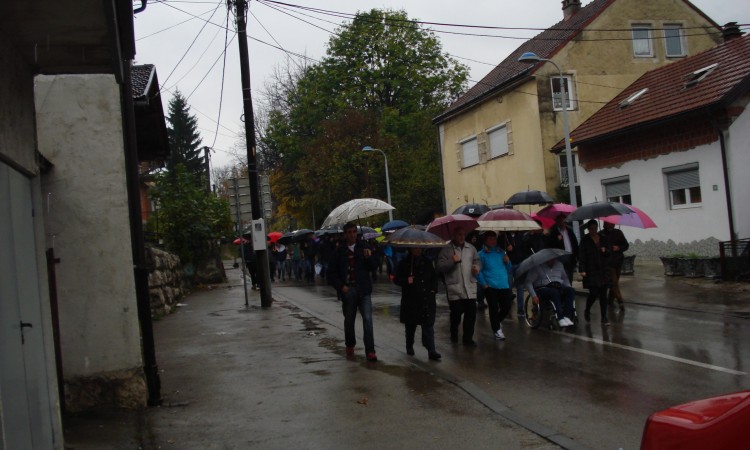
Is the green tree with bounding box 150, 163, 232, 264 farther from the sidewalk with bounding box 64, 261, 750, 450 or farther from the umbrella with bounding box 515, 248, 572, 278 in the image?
the umbrella with bounding box 515, 248, 572, 278

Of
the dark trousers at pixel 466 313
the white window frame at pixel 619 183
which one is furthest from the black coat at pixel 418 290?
the white window frame at pixel 619 183

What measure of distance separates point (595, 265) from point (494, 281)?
6.99 feet

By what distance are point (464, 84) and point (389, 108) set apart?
20.4 feet

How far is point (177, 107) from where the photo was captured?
73.6m

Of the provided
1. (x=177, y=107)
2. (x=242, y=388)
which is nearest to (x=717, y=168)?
(x=242, y=388)

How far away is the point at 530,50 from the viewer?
3344 cm

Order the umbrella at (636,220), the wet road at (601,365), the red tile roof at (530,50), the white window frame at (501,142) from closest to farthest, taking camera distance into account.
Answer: the wet road at (601,365) < the umbrella at (636,220) < the red tile roof at (530,50) < the white window frame at (501,142)

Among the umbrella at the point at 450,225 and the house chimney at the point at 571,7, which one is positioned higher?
the house chimney at the point at 571,7

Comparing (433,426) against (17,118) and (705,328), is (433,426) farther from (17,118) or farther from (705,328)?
(705,328)

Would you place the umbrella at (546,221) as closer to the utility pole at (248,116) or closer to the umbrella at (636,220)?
the umbrella at (636,220)

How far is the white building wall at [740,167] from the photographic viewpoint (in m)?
18.2

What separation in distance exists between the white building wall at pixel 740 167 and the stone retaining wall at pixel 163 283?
1394cm

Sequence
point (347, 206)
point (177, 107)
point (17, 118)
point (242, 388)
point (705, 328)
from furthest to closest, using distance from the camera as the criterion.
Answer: point (177, 107)
point (347, 206)
point (705, 328)
point (242, 388)
point (17, 118)

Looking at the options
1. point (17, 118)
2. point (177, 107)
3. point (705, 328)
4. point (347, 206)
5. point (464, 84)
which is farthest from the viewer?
point (177, 107)
